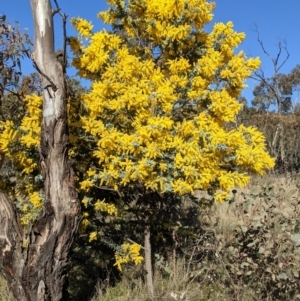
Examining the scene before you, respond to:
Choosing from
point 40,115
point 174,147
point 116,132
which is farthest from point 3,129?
point 174,147

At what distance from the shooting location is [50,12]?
16.6 ft

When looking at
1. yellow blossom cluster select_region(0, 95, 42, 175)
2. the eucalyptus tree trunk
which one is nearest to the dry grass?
the eucalyptus tree trunk

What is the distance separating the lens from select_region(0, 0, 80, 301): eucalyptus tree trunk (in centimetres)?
485

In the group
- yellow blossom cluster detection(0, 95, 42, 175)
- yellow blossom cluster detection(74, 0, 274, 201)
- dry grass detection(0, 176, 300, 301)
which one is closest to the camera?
yellow blossom cluster detection(74, 0, 274, 201)

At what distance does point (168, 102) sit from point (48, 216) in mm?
1554

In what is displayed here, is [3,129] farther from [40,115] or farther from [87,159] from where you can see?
[87,159]

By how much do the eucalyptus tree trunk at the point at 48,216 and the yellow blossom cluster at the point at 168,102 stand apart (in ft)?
1.15

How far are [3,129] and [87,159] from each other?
91cm

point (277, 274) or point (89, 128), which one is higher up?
point (89, 128)

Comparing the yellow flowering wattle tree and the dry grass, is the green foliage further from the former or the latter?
the yellow flowering wattle tree

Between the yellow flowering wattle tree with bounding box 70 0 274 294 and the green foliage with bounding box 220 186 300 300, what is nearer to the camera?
the yellow flowering wattle tree with bounding box 70 0 274 294

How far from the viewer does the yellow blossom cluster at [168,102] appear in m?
4.82

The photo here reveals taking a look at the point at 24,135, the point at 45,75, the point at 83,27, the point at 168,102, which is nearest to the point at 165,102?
the point at 168,102

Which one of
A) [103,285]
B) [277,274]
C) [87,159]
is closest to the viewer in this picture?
[277,274]
